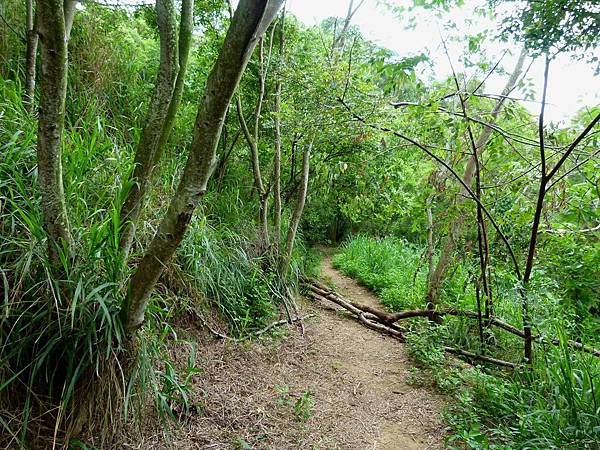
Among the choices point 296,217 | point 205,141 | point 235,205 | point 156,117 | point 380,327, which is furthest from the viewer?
point 296,217

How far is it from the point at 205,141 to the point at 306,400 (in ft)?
6.75

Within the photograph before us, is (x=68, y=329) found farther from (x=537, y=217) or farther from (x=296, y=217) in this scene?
(x=296, y=217)

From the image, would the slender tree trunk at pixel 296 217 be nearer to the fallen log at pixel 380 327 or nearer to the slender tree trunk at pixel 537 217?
the fallen log at pixel 380 327

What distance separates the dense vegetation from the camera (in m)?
1.62

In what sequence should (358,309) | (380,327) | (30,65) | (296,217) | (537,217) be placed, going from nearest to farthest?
(30,65) → (537,217) → (380,327) → (296,217) → (358,309)

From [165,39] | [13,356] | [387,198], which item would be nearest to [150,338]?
[13,356]

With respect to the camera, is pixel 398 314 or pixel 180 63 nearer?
pixel 180 63

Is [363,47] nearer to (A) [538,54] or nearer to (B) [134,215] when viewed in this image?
(A) [538,54]

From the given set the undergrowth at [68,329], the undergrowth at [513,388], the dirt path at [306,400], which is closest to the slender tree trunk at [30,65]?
the undergrowth at [68,329]

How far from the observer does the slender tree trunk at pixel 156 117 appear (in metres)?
1.88

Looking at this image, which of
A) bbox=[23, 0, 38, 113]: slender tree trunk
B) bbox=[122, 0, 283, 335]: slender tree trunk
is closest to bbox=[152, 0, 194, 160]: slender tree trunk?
bbox=[122, 0, 283, 335]: slender tree trunk

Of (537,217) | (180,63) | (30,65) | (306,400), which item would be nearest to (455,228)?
(537,217)

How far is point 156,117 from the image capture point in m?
1.92

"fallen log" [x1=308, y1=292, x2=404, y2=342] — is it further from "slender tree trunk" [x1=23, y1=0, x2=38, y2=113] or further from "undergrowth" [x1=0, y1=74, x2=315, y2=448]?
"slender tree trunk" [x1=23, y1=0, x2=38, y2=113]
